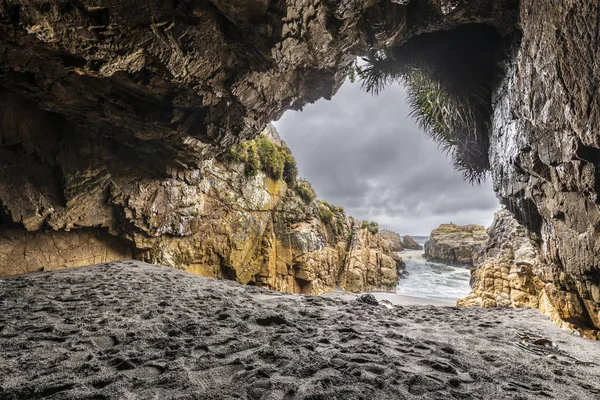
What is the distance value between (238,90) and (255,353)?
568 cm

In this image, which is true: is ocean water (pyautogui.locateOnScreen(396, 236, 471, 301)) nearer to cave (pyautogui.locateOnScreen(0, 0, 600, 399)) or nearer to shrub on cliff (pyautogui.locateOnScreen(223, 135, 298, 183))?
cave (pyautogui.locateOnScreen(0, 0, 600, 399))

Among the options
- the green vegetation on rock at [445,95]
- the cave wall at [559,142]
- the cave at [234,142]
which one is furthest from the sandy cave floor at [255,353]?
the green vegetation on rock at [445,95]

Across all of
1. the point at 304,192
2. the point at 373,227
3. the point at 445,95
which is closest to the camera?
the point at 445,95

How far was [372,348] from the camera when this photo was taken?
9.76 feet

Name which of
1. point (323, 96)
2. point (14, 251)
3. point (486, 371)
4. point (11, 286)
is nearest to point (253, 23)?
point (323, 96)

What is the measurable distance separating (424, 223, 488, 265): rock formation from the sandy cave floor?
106 ft

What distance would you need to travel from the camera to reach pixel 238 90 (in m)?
6.30

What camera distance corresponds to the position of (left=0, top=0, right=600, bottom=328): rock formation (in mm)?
3576

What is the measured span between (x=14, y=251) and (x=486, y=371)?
1075cm

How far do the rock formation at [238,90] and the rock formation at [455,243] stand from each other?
30634 millimetres

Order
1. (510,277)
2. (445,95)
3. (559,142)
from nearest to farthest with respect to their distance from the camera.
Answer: (559,142)
(445,95)
(510,277)

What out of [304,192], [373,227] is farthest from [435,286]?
[304,192]

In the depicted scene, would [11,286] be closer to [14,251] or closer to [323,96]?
[14,251]

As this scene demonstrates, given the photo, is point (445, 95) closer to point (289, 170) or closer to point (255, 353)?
point (255, 353)
